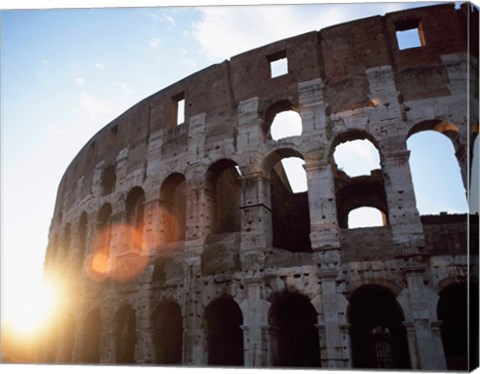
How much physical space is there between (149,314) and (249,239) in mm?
3435

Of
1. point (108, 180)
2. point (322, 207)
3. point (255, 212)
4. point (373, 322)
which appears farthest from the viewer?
point (108, 180)

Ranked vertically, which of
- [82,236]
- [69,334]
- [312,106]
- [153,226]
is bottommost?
[69,334]

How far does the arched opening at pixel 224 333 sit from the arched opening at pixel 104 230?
4.94 metres

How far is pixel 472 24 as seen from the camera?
891cm

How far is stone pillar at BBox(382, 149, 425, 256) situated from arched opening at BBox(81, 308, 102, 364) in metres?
9.13

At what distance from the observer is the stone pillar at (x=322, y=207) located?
9117 millimetres

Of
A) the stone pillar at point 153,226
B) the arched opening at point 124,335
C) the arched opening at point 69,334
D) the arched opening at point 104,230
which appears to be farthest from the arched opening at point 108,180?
the arched opening at point 124,335

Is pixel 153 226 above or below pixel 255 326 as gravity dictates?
above

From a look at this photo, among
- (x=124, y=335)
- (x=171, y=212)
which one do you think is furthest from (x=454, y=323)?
(x=124, y=335)

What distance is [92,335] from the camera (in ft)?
42.5

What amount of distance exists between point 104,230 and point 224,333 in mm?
5872

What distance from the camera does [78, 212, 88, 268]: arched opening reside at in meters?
14.9

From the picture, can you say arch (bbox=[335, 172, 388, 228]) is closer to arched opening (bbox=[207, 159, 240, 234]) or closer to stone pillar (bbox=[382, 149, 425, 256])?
arched opening (bbox=[207, 159, 240, 234])

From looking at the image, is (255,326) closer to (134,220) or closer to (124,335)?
(124,335)
